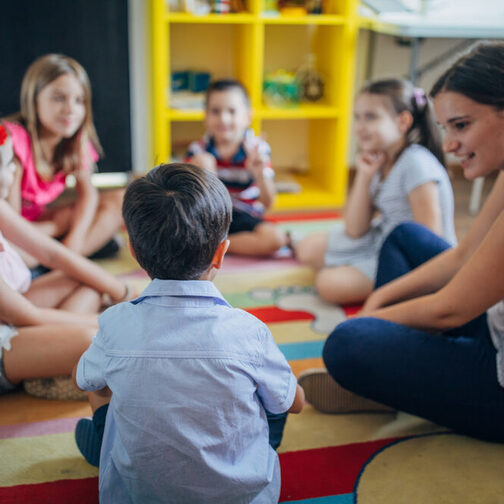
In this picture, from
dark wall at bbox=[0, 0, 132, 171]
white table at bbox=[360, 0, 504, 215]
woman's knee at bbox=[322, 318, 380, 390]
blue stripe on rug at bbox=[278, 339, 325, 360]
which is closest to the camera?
woman's knee at bbox=[322, 318, 380, 390]

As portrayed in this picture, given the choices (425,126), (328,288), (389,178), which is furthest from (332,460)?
(425,126)

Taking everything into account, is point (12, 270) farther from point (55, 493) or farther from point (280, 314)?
point (280, 314)

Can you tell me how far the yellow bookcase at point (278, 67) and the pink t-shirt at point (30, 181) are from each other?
0.68 meters

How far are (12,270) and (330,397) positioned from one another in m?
0.70

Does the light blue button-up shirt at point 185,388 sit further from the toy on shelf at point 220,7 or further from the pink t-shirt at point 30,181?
the toy on shelf at point 220,7

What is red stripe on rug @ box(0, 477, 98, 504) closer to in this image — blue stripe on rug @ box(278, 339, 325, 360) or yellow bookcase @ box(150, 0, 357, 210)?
blue stripe on rug @ box(278, 339, 325, 360)

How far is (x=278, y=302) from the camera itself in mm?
1733

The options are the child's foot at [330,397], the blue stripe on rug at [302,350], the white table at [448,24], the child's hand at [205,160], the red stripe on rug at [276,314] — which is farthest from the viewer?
the white table at [448,24]

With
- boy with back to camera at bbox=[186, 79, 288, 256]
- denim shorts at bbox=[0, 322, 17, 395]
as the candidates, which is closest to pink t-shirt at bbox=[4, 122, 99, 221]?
boy with back to camera at bbox=[186, 79, 288, 256]

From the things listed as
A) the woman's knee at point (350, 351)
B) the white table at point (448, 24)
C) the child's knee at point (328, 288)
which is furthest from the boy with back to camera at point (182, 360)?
the white table at point (448, 24)

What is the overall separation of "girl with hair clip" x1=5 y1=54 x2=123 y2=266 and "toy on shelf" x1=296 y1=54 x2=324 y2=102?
1.26 m

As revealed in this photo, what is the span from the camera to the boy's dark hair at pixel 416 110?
1.73 meters

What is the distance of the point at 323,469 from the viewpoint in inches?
42.3

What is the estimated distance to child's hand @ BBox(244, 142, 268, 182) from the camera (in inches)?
82.9
